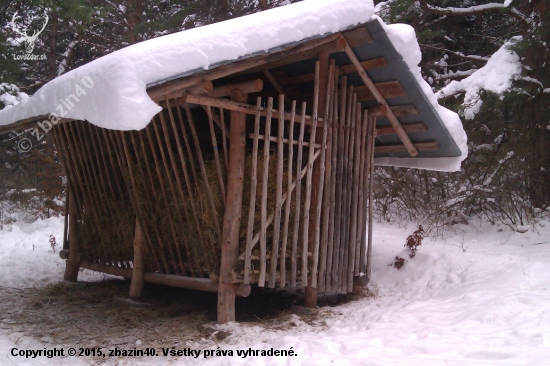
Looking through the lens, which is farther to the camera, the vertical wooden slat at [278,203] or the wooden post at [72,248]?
the wooden post at [72,248]

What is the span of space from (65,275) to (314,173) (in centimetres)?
456

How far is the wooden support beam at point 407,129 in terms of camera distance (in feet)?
21.6

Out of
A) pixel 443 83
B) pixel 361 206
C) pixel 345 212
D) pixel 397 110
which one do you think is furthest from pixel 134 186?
pixel 443 83

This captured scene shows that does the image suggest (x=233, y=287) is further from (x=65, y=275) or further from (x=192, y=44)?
(x=65, y=275)

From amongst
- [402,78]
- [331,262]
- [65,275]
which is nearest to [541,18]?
[402,78]

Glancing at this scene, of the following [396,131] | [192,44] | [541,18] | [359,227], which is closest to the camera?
[192,44]

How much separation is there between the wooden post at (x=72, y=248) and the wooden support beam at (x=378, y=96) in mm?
4700

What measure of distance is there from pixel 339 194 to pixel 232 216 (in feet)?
5.22

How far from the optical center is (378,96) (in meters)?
6.00

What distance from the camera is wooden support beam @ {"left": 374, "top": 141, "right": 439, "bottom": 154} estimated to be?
6.95 meters

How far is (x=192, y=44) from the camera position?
3.93 meters

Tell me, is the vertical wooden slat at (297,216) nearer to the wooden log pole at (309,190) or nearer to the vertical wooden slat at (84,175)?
the wooden log pole at (309,190)

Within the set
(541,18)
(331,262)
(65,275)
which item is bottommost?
(65,275)

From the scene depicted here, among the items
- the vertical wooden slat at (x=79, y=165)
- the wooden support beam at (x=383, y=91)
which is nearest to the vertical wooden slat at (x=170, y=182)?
the vertical wooden slat at (x=79, y=165)
